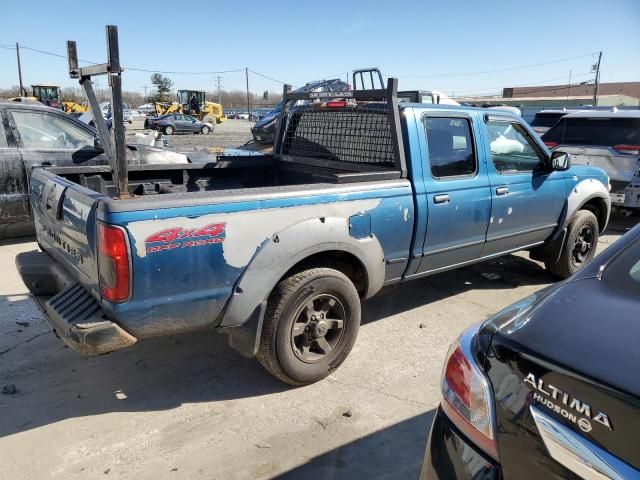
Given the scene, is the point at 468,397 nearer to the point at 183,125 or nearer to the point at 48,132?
the point at 48,132

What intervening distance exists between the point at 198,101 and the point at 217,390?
48.7 meters

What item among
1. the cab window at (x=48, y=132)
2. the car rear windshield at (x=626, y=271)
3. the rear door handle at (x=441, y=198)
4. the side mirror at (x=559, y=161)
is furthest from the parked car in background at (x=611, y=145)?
the cab window at (x=48, y=132)

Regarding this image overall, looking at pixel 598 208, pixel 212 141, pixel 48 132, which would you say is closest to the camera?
pixel 598 208

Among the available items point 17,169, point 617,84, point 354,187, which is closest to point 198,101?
point 17,169

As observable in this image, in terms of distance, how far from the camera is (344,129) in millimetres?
4531

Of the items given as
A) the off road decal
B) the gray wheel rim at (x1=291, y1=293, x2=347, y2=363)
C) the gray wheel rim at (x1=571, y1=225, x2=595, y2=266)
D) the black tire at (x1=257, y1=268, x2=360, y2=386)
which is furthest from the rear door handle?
the gray wheel rim at (x1=571, y1=225, x2=595, y2=266)

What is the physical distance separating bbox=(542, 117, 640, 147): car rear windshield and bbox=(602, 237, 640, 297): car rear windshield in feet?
23.1

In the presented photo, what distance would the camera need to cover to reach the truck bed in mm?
4191

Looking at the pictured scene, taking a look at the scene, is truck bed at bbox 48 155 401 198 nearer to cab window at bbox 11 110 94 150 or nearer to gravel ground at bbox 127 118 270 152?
cab window at bbox 11 110 94 150

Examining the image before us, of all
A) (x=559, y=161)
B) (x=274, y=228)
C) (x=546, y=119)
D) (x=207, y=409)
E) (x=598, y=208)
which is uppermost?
(x=546, y=119)

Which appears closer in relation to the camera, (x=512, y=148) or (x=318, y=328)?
(x=318, y=328)

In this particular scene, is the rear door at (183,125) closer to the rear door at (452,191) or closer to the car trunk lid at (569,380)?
the rear door at (452,191)

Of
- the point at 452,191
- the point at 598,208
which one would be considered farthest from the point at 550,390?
the point at 598,208

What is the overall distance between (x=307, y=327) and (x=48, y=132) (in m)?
5.13
